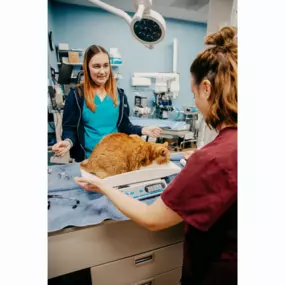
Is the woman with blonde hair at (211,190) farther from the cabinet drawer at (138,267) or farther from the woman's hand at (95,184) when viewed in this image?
the cabinet drawer at (138,267)

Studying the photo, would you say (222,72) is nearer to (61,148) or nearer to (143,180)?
(143,180)

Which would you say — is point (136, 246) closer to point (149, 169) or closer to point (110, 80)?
point (149, 169)

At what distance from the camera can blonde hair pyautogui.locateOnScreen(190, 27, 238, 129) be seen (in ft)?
1.90

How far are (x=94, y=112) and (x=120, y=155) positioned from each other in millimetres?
174

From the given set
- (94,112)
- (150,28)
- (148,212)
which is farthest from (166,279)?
(150,28)

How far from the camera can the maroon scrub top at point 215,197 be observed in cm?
54

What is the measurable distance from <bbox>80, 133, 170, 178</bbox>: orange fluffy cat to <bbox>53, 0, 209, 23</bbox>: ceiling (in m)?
0.42

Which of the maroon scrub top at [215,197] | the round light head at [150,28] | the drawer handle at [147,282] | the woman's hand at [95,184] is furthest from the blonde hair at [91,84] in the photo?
the drawer handle at [147,282]

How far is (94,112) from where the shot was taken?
2.60ft
